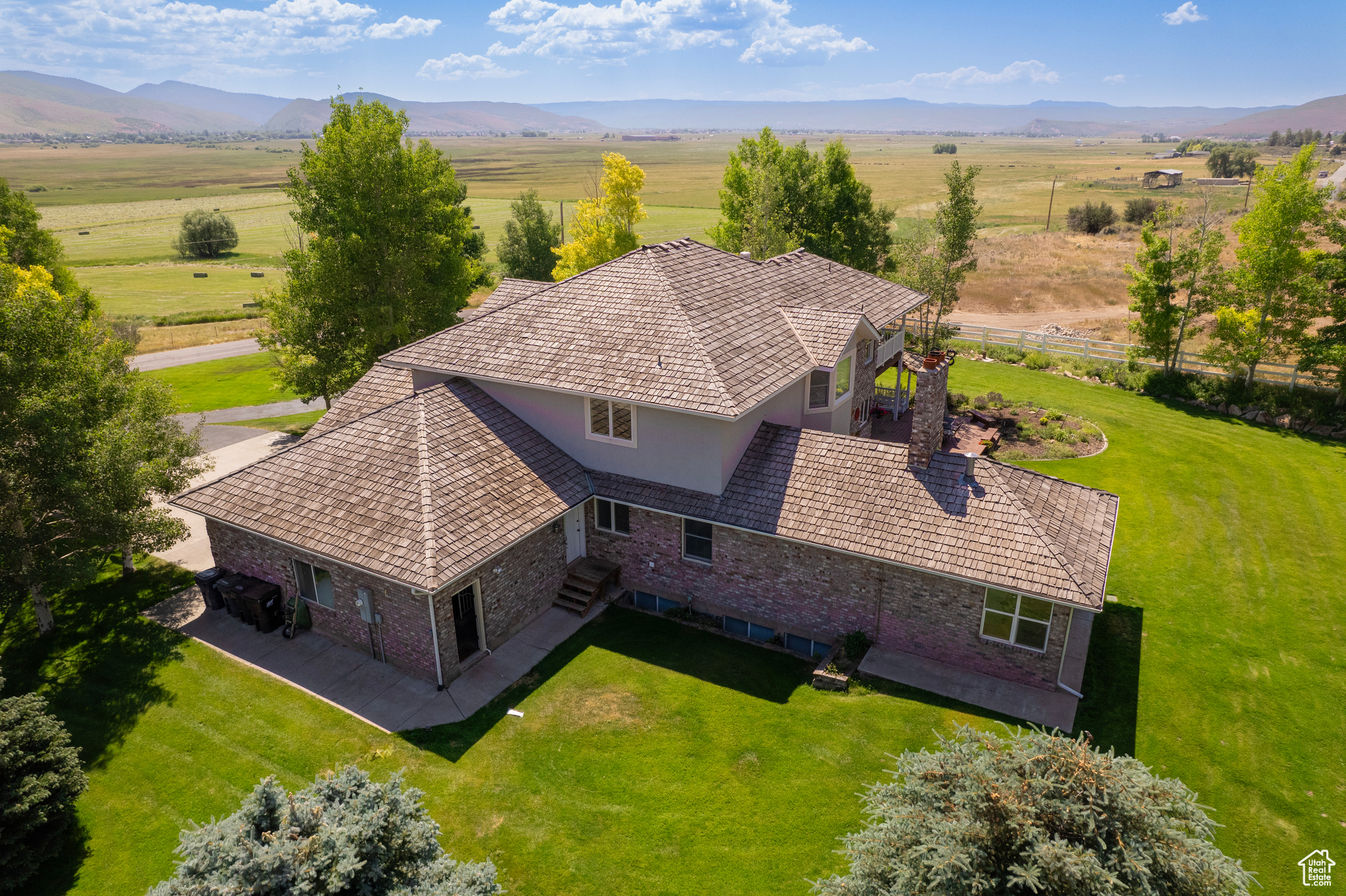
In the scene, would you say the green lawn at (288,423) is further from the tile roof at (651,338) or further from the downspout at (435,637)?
the downspout at (435,637)

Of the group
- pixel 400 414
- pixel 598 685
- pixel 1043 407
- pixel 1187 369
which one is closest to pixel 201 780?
pixel 598 685

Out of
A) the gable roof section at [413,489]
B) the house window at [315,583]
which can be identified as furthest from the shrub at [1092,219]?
the house window at [315,583]

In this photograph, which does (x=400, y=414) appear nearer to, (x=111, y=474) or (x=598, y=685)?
(x=111, y=474)

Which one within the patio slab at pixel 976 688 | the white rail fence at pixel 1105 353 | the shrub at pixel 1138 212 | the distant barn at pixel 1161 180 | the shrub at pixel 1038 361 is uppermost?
the distant barn at pixel 1161 180

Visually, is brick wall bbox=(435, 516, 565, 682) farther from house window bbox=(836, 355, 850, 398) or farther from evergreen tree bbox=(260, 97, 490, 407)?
evergreen tree bbox=(260, 97, 490, 407)

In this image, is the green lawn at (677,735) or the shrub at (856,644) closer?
the green lawn at (677,735)

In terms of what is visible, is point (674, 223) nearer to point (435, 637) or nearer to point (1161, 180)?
point (1161, 180)

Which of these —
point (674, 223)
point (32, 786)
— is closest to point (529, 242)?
point (674, 223)
